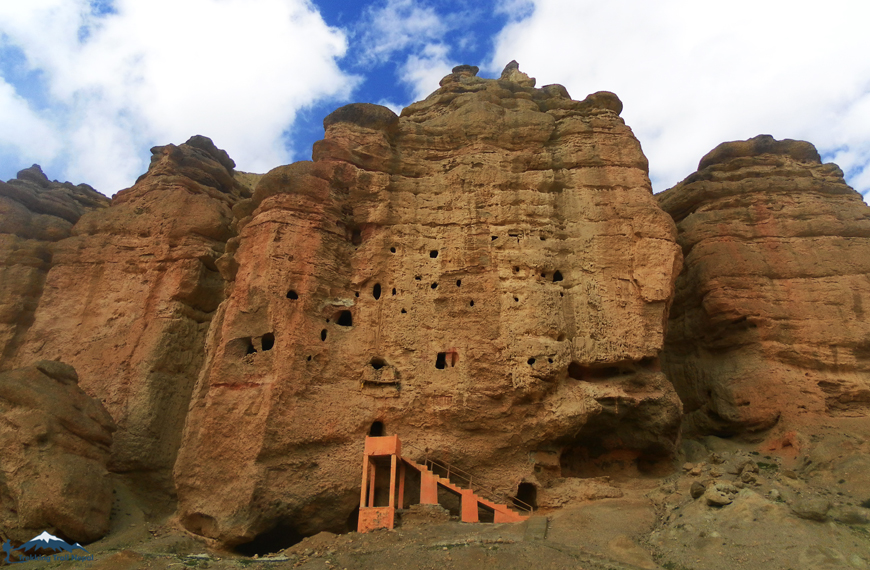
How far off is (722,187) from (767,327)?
6.43 m

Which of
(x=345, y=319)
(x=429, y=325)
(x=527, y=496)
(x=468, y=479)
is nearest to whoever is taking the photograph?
(x=468, y=479)

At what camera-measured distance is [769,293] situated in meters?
20.3

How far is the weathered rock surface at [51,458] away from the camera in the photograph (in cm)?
1409

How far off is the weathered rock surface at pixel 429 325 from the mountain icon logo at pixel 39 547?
266cm

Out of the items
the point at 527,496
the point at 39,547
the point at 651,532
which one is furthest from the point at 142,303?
the point at 651,532

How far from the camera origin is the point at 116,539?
15000 millimetres

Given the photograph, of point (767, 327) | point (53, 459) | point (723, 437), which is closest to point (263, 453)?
point (53, 459)

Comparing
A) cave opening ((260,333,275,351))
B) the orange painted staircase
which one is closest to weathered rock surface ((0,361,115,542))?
cave opening ((260,333,275,351))

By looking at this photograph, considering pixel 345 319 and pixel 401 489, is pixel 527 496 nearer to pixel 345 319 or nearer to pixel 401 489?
pixel 401 489

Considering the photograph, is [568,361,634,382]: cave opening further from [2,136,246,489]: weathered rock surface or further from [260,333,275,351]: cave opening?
[2,136,246,489]: weathered rock surface

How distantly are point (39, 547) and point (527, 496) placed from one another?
39.8ft

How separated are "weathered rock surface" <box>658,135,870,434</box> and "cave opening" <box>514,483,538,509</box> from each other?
24.6 feet

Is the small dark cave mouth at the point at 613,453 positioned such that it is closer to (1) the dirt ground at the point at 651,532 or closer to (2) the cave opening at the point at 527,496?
(1) the dirt ground at the point at 651,532

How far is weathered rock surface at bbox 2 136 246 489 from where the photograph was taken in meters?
19.3
